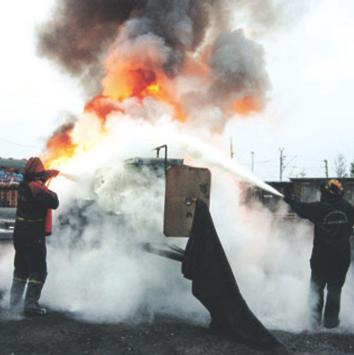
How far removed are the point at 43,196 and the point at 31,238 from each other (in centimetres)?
52

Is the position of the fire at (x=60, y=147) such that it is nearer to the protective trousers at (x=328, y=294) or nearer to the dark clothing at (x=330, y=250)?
the dark clothing at (x=330, y=250)

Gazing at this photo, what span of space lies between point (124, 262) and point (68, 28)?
9.65 metres

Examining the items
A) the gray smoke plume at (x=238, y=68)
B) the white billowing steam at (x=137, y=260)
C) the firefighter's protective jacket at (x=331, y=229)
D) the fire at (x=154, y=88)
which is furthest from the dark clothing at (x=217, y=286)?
the gray smoke plume at (x=238, y=68)

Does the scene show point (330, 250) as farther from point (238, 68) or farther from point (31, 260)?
point (238, 68)

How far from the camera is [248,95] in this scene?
12258mm

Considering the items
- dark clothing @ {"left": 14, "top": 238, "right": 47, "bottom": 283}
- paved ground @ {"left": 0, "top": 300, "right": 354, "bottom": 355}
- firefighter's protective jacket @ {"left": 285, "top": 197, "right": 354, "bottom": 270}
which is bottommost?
paved ground @ {"left": 0, "top": 300, "right": 354, "bottom": 355}

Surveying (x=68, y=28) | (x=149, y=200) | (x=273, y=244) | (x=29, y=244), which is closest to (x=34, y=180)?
(x=29, y=244)

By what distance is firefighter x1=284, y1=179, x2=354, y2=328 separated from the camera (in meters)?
4.80

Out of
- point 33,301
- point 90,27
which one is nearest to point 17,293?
point 33,301

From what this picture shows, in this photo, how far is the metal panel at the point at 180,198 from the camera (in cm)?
521

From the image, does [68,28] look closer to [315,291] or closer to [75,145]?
[75,145]

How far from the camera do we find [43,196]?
5051 millimetres

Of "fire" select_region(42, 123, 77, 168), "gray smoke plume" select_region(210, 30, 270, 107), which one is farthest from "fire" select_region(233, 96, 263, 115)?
"fire" select_region(42, 123, 77, 168)

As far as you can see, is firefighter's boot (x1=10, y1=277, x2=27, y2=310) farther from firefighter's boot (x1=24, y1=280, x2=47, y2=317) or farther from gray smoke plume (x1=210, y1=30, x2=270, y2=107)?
gray smoke plume (x1=210, y1=30, x2=270, y2=107)
